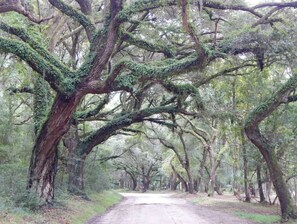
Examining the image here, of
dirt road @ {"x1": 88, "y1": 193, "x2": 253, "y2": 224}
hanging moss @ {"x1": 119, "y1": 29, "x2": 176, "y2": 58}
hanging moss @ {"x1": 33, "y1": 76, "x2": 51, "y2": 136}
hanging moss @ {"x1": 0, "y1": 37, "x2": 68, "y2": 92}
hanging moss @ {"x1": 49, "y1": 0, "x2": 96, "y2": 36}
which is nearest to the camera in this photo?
hanging moss @ {"x1": 0, "y1": 37, "x2": 68, "y2": 92}

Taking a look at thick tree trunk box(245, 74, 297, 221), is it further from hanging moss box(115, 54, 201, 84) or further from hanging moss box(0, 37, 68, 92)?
hanging moss box(0, 37, 68, 92)

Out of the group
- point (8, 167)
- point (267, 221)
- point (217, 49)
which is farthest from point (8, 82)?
point (267, 221)

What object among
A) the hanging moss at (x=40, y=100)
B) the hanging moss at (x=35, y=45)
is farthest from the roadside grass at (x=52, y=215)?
the hanging moss at (x=35, y=45)

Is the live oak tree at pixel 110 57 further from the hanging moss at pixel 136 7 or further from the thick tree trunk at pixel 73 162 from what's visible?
the thick tree trunk at pixel 73 162

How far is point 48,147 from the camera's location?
41.9ft

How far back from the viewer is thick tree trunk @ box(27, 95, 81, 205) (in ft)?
39.8

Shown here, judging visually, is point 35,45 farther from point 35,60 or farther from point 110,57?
point 110,57

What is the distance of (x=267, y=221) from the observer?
14.3 meters

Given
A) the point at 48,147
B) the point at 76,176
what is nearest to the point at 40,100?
the point at 48,147

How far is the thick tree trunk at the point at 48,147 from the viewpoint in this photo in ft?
39.8

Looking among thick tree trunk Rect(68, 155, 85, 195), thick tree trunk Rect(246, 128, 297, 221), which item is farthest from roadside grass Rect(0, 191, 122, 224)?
thick tree trunk Rect(246, 128, 297, 221)

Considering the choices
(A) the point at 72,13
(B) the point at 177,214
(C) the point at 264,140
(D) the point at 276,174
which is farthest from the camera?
(B) the point at 177,214

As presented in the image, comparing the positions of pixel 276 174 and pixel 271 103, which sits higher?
pixel 271 103

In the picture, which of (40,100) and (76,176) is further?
(76,176)
